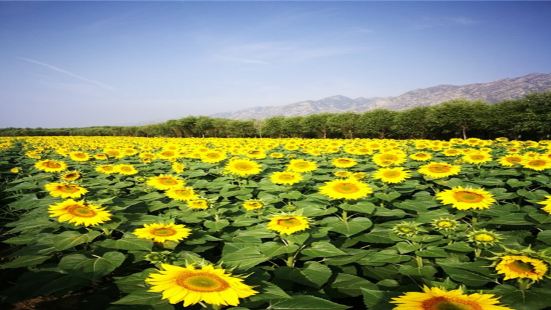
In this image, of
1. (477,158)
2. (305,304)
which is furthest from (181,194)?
(477,158)

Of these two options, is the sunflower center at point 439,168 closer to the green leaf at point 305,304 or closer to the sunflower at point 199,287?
the green leaf at point 305,304

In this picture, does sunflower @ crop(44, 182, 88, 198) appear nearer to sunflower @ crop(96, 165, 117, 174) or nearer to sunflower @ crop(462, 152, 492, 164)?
sunflower @ crop(96, 165, 117, 174)

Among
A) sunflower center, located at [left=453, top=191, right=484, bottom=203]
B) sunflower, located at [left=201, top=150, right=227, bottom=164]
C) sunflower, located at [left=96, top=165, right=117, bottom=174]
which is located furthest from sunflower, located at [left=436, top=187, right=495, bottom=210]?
sunflower, located at [left=96, top=165, right=117, bottom=174]

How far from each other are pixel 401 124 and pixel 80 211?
4392cm

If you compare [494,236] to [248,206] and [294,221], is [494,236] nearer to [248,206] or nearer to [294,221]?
[294,221]

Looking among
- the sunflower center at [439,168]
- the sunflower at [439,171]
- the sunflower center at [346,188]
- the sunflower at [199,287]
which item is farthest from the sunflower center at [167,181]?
the sunflower center at [439,168]

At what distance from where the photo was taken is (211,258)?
373cm

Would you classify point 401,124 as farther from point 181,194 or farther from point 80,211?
point 80,211

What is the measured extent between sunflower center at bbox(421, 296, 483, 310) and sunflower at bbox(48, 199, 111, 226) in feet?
8.45

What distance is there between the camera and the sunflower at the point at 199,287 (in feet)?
5.02

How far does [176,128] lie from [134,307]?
210 ft

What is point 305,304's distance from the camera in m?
1.76

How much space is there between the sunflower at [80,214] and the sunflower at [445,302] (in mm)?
2485

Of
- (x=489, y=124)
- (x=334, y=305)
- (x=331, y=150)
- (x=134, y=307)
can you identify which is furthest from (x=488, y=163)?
(x=489, y=124)
